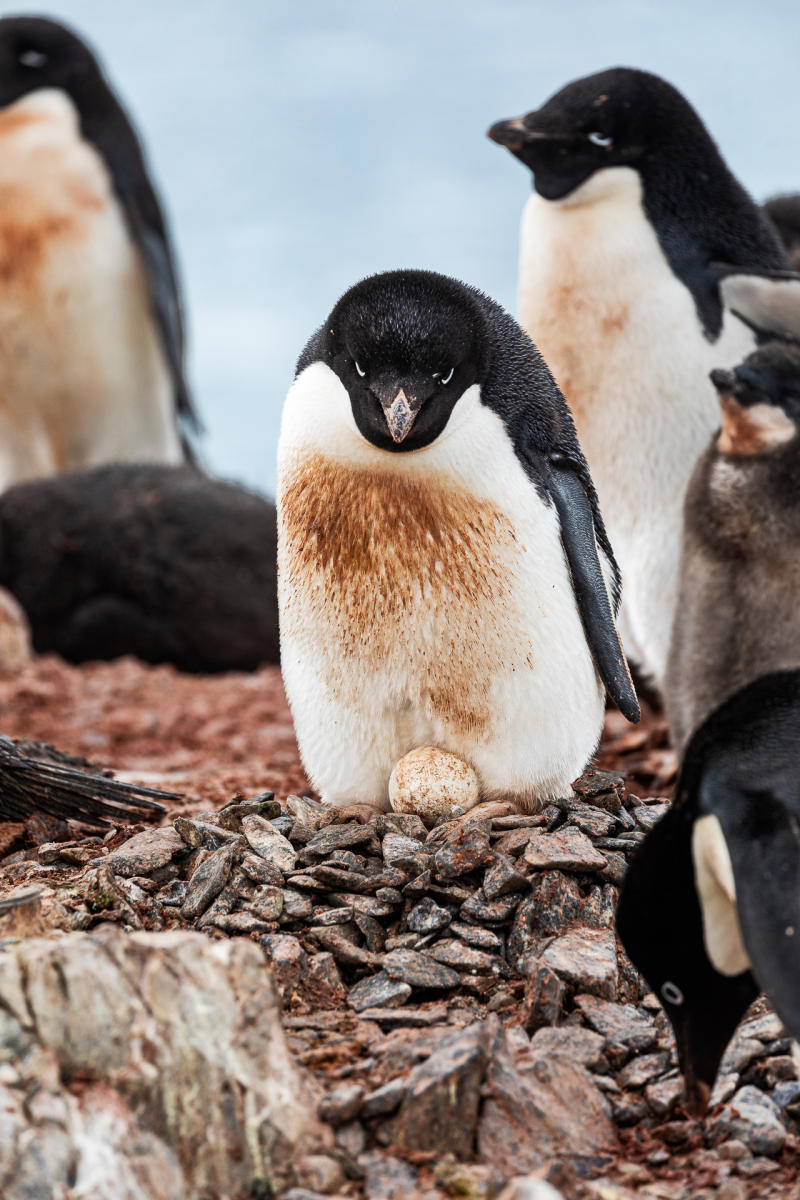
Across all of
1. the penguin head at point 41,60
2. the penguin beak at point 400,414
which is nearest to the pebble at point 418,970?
the penguin beak at point 400,414

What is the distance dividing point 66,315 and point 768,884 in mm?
8794

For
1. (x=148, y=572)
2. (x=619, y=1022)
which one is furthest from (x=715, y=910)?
(x=148, y=572)

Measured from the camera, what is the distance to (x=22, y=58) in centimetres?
1012

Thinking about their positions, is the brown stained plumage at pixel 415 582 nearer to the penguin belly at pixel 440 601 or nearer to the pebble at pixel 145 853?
the penguin belly at pixel 440 601

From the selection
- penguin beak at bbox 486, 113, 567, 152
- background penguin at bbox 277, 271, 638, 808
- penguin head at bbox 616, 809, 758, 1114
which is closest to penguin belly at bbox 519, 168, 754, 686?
penguin beak at bbox 486, 113, 567, 152

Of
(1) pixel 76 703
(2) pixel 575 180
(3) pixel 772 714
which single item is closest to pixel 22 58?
(1) pixel 76 703

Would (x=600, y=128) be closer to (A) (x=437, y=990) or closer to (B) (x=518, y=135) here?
(B) (x=518, y=135)

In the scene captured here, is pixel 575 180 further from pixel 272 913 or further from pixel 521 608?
pixel 272 913

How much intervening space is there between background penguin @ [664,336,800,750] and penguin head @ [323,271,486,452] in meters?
1.63

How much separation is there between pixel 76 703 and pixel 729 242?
4.08 meters

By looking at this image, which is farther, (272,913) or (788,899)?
(272,913)

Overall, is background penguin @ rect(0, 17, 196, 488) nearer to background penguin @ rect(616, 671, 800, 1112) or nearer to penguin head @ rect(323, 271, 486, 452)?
penguin head @ rect(323, 271, 486, 452)

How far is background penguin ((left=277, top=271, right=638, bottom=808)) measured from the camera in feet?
11.0

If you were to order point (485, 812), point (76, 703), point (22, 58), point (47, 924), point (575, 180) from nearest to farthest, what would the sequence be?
point (47, 924) < point (485, 812) < point (575, 180) < point (76, 703) < point (22, 58)
